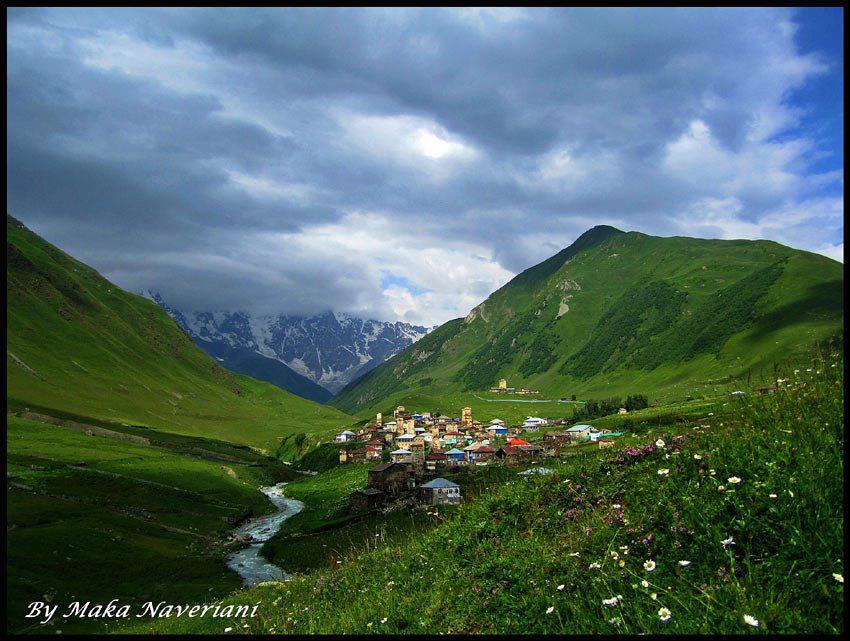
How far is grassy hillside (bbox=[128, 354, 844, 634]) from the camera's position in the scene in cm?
573

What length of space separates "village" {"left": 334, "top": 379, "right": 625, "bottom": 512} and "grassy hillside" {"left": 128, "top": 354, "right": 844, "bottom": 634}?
20.0m

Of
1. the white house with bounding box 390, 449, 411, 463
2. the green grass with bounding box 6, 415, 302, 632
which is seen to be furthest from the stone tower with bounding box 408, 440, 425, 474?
the green grass with bounding box 6, 415, 302, 632

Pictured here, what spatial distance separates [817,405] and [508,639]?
278 inches

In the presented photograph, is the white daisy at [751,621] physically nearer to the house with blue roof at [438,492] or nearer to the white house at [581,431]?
the house with blue roof at [438,492]

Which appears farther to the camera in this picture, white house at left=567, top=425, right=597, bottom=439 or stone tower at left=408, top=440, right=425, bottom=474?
white house at left=567, top=425, right=597, bottom=439

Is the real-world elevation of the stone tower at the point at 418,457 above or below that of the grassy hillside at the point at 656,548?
below

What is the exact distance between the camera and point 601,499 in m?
9.40

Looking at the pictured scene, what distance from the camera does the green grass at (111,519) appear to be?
46406 millimetres

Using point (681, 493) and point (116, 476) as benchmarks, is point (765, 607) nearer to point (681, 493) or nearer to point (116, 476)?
point (681, 493)

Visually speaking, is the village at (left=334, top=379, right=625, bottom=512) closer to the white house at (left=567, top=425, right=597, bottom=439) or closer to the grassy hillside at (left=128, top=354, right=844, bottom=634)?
the white house at (left=567, top=425, right=597, bottom=439)

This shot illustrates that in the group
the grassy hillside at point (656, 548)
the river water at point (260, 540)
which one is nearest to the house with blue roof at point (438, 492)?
the river water at point (260, 540)

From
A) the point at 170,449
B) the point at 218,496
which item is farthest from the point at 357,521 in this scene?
the point at 170,449

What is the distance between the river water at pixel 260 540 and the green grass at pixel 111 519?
206 centimetres

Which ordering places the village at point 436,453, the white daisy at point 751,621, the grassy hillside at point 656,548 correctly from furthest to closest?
the village at point 436,453, the grassy hillside at point 656,548, the white daisy at point 751,621
